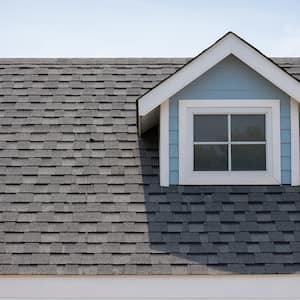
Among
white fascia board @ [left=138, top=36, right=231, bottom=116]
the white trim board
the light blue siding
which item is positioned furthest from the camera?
the light blue siding

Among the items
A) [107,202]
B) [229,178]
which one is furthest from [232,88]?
[107,202]

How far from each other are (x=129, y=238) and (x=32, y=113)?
2.83m

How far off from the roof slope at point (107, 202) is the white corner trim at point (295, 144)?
0.70 feet

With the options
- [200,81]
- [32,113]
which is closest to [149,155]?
[200,81]

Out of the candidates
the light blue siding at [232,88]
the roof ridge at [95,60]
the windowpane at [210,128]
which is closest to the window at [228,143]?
the windowpane at [210,128]

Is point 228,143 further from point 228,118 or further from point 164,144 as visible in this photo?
point 164,144

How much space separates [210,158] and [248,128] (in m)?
0.61

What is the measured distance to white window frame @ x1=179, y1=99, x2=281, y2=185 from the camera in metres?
9.09

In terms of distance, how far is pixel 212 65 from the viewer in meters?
9.11

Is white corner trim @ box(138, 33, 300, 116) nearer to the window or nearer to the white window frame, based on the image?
the white window frame

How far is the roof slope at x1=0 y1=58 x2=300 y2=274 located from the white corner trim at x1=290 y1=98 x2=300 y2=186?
0.21m

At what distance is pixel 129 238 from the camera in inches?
324

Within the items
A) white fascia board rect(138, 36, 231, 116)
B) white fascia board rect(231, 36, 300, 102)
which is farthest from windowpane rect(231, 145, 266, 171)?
white fascia board rect(138, 36, 231, 116)

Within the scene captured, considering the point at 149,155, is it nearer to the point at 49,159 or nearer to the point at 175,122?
the point at 175,122
